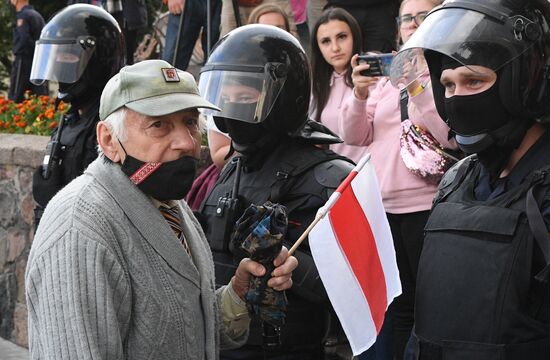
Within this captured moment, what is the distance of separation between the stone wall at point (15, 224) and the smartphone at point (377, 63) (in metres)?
3.43

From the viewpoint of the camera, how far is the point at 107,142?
3.04 metres

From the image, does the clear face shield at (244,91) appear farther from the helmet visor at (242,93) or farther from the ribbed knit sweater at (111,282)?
the ribbed knit sweater at (111,282)

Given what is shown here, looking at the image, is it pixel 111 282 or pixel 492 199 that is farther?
pixel 492 199

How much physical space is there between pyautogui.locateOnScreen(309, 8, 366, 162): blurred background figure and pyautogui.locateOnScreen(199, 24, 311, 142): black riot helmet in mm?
1236

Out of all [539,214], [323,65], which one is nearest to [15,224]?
[323,65]

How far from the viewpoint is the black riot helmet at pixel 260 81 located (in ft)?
13.3

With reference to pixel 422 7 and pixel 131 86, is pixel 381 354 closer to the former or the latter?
pixel 422 7

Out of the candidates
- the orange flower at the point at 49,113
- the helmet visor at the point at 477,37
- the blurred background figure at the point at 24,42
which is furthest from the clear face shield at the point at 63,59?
the blurred background figure at the point at 24,42

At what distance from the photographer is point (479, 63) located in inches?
121

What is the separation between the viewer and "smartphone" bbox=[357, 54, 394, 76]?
15.7 feet

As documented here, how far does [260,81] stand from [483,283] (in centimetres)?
152

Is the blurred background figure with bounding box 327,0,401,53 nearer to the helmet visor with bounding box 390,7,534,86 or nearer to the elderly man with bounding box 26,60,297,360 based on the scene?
the helmet visor with bounding box 390,7,534,86

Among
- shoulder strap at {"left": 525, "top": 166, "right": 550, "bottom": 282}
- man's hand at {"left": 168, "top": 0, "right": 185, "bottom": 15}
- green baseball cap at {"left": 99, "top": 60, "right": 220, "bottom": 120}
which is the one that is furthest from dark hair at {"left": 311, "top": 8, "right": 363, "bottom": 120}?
man's hand at {"left": 168, "top": 0, "right": 185, "bottom": 15}

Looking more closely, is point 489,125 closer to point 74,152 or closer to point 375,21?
point 74,152
